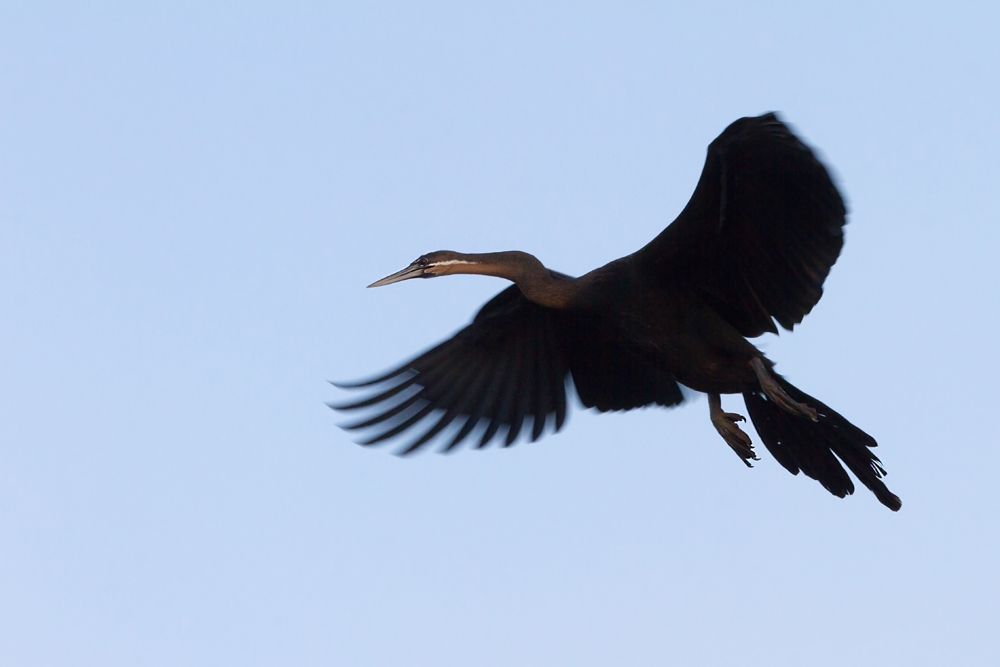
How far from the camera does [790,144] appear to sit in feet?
20.0

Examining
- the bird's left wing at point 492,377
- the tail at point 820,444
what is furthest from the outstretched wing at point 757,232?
the bird's left wing at point 492,377

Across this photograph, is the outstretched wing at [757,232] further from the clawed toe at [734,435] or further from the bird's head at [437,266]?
the bird's head at [437,266]

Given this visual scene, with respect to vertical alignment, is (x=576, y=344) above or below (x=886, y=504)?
above

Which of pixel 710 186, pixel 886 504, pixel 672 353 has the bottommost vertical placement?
pixel 886 504

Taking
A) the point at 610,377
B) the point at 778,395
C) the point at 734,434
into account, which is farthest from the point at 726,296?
the point at 610,377

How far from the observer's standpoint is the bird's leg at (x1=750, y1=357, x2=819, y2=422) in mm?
6555

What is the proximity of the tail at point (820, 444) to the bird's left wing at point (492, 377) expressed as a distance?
1262mm

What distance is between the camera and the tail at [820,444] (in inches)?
261

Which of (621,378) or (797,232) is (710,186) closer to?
(797,232)

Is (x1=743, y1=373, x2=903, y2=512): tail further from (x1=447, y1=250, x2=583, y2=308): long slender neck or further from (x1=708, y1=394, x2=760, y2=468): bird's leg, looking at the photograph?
(x1=447, y1=250, x2=583, y2=308): long slender neck

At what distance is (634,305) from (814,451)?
1.10 meters

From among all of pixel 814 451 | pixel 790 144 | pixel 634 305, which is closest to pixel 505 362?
pixel 634 305

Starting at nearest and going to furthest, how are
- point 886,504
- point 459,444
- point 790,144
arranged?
point 790,144 → point 886,504 → point 459,444

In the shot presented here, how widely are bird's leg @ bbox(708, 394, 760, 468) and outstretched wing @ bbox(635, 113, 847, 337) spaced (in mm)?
557
